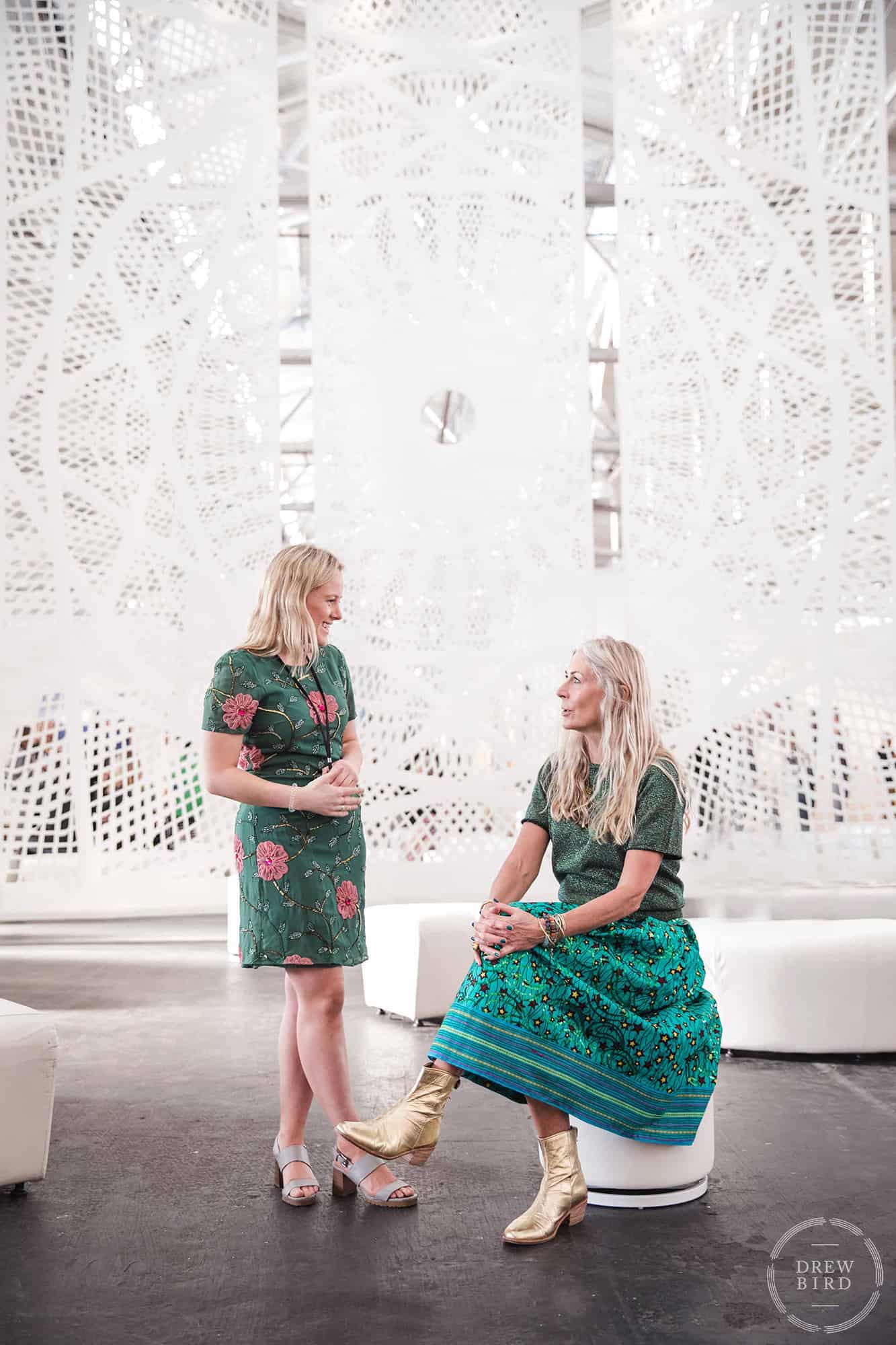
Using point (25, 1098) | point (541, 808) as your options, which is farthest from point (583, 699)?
point (25, 1098)

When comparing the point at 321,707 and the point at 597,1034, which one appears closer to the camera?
the point at 597,1034

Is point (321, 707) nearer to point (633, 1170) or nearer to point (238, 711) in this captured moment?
point (238, 711)

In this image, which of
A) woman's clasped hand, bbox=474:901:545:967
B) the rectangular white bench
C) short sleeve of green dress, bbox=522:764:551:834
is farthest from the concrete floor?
short sleeve of green dress, bbox=522:764:551:834

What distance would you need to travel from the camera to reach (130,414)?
6.80 meters

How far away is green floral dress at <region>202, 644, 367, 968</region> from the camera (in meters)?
2.77

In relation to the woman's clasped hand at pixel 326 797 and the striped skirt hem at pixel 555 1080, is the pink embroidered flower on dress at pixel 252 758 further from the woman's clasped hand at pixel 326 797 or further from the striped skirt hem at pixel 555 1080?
the striped skirt hem at pixel 555 1080

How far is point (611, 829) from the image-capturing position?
2.73 meters

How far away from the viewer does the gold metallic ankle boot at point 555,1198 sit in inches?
98.2

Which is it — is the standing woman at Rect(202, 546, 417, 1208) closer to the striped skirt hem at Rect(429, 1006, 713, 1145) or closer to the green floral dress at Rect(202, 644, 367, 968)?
the green floral dress at Rect(202, 644, 367, 968)

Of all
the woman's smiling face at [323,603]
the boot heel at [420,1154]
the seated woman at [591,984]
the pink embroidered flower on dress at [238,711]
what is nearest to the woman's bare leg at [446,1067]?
the seated woman at [591,984]

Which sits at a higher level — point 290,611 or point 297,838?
point 290,611

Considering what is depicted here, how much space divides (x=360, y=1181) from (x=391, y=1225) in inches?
6.3

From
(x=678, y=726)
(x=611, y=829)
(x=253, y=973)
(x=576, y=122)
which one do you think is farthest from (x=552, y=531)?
(x=611, y=829)

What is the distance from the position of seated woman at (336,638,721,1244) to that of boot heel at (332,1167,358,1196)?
21cm
